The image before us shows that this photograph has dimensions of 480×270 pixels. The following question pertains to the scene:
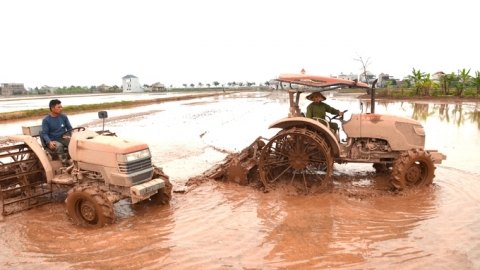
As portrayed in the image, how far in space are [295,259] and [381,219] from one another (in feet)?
6.01

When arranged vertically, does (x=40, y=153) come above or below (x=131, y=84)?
below

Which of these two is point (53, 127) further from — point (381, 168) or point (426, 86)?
point (426, 86)

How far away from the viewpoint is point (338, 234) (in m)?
4.40

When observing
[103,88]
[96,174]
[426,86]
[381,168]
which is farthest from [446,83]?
[103,88]

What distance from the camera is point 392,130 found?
6.14 metres

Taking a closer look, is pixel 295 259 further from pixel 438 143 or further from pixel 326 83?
pixel 438 143

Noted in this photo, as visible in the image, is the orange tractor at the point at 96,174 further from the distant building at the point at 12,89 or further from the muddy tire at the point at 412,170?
the distant building at the point at 12,89

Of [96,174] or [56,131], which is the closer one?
[96,174]

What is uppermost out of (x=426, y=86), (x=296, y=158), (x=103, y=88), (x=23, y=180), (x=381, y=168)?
(x=103, y=88)

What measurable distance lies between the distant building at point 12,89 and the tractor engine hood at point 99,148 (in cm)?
Result: 9508

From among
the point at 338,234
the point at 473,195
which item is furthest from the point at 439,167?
the point at 338,234

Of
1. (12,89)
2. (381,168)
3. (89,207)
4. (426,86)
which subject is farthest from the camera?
(12,89)

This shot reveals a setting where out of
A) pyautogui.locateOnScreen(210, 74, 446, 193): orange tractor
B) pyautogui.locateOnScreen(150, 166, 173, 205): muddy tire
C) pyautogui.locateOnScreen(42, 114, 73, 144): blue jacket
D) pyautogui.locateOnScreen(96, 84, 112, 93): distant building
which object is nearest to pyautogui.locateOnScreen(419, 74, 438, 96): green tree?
pyautogui.locateOnScreen(210, 74, 446, 193): orange tractor

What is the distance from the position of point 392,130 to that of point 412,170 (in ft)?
2.66
